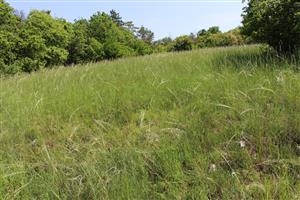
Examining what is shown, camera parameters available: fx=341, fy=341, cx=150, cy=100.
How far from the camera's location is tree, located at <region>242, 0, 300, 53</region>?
5633mm

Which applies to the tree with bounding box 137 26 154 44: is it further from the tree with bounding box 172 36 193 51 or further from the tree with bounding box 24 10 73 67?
the tree with bounding box 24 10 73 67

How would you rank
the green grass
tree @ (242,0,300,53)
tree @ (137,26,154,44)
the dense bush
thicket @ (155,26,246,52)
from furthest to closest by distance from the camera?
1. tree @ (137,26,154,44)
2. thicket @ (155,26,246,52)
3. the dense bush
4. tree @ (242,0,300,53)
5. the green grass

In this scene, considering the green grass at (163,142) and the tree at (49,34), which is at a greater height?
the tree at (49,34)

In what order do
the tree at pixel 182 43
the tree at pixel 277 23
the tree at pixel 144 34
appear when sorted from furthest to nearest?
the tree at pixel 144 34
the tree at pixel 182 43
the tree at pixel 277 23

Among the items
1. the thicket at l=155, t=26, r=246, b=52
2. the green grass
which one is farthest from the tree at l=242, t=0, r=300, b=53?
the thicket at l=155, t=26, r=246, b=52

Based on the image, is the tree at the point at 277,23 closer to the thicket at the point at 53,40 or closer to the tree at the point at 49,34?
the thicket at the point at 53,40

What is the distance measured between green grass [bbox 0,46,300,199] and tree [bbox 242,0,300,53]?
65.7 inches

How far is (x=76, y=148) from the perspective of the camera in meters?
3.15

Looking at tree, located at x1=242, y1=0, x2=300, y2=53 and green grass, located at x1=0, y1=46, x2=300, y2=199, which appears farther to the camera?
tree, located at x1=242, y1=0, x2=300, y2=53

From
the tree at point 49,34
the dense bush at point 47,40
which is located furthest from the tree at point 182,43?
the tree at point 49,34

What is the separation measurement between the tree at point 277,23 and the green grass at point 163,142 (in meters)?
1.67

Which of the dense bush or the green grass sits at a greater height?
the dense bush

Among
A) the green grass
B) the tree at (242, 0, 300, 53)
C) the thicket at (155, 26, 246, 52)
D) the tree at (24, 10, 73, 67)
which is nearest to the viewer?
the green grass

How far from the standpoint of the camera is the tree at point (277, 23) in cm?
563
